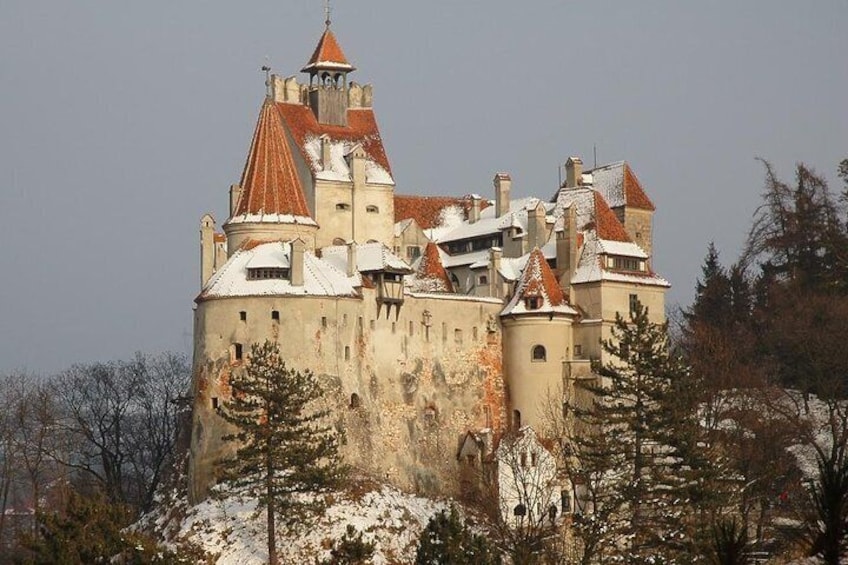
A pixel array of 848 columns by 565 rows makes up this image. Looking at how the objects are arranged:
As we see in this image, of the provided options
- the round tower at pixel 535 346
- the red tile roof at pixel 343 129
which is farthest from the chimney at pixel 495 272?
the red tile roof at pixel 343 129

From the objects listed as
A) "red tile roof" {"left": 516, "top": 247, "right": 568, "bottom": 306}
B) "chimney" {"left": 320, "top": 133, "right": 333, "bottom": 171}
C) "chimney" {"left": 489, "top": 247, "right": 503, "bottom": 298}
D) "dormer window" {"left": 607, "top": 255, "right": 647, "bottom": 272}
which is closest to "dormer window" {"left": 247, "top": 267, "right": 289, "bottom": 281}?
"chimney" {"left": 320, "top": 133, "right": 333, "bottom": 171}

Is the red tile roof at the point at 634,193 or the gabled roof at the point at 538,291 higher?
the red tile roof at the point at 634,193

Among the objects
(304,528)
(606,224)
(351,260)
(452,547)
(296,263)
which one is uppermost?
(606,224)

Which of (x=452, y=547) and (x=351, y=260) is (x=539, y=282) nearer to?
(x=351, y=260)

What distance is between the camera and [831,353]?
71250 mm

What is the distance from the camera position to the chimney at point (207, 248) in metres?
70.8

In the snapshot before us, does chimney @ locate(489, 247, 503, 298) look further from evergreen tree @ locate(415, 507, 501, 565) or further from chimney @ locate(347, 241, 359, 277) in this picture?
evergreen tree @ locate(415, 507, 501, 565)

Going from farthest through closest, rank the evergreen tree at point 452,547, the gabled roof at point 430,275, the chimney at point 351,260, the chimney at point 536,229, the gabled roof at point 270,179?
the chimney at point 536,229 < the gabled roof at point 430,275 < the gabled roof at point 270,179 < the chimney at point 351,260 < the evergreen tree at point 452,547

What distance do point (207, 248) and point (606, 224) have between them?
20.8m

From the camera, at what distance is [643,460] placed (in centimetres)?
5122

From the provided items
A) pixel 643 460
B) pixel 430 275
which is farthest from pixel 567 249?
pixel 643 460

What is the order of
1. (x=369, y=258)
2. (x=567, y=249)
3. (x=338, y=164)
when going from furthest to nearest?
(x=338, y=164) < (x=567, y=249) < (x=369, y=258)

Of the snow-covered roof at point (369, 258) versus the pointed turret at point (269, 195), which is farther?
the pointed turret at point (269, 195)

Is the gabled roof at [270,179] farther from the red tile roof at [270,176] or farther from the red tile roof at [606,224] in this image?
the red tile roof at [606,224]
